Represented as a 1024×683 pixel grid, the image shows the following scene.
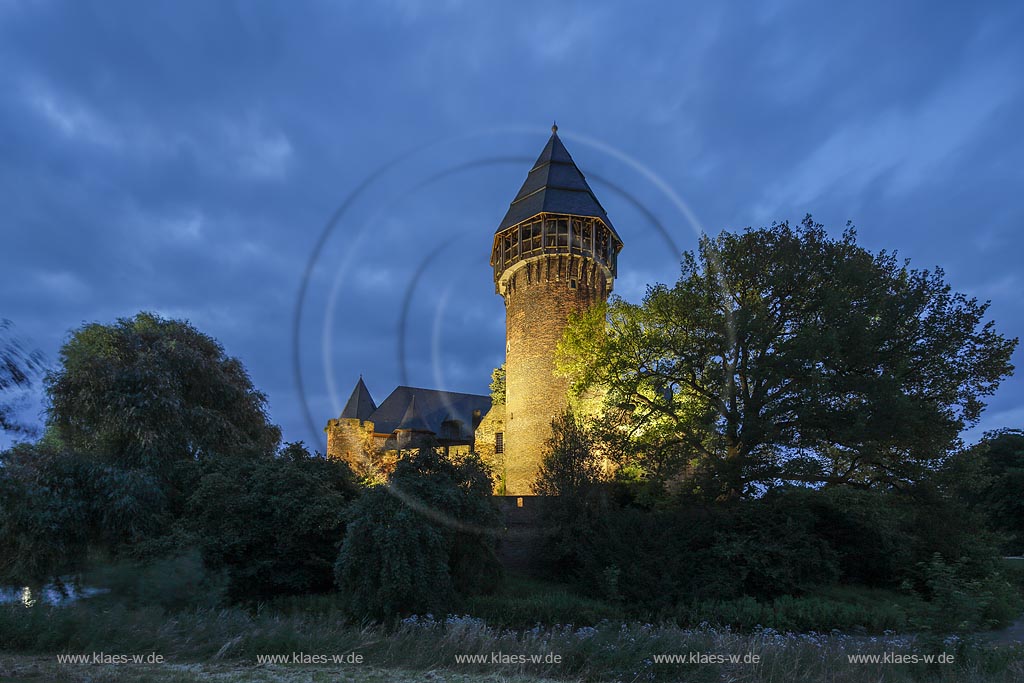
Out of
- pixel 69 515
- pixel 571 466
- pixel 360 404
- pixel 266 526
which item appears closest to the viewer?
pixel 69 515

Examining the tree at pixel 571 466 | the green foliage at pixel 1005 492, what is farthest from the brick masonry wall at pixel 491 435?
the green foliage at pixel 1005 492

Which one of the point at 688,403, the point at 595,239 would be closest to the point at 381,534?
the point at 688,403

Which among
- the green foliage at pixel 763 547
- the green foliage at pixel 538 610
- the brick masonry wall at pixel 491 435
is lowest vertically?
the green foliage at pixel 538 610

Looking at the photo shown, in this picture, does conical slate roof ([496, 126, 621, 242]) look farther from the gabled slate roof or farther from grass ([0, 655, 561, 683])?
grass ([0, 655, 561, 683])

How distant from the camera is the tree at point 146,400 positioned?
23.7 m

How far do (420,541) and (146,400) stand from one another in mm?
12434

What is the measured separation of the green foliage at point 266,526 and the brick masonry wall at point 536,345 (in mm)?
14104

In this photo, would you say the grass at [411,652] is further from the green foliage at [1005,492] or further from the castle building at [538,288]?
the green foliage at [1005,492]

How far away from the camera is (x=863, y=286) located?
2362cm

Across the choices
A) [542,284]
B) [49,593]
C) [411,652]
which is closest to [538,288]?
[542,284]

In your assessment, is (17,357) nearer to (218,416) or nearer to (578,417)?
(218,416)

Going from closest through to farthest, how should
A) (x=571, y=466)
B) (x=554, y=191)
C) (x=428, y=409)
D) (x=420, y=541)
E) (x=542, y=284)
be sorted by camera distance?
(x=420, y=541), (x=571, y=466), (x=542, y=284), (x=554, y=191), (x=428, y=409)

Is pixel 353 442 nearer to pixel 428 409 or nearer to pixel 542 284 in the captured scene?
pixel 428 409

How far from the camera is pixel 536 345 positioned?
35406 millimetres
